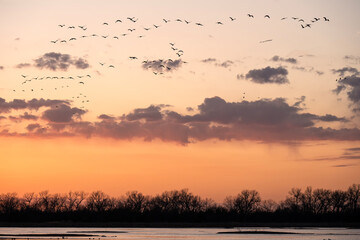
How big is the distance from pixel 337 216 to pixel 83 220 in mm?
73918

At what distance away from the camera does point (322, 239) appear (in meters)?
109

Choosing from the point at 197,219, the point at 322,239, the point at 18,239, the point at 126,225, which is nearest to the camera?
the point at 18,239

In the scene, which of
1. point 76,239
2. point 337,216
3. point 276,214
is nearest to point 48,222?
point 276,214

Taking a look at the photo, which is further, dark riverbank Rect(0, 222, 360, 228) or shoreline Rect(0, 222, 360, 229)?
dark riverbank Rect(0, 222, 360, 228)

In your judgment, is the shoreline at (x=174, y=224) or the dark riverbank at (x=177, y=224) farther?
the dark riverbank at (x=177, y=224)

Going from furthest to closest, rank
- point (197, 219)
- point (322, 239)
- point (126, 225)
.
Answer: point (197, 219), point (126, 225), point (322, 239)

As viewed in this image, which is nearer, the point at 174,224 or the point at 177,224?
the point at 174,224

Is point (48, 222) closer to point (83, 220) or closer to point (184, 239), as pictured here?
point (83, 220)

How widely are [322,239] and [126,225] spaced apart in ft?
288

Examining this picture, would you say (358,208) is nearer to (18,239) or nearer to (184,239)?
(184,239)

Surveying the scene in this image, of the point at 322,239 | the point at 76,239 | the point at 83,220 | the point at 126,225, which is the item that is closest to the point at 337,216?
the point at 126,225

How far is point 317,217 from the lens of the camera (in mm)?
197000

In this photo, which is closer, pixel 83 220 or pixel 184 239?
pixel 184 239

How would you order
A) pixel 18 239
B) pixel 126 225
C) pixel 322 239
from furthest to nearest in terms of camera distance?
pixel 126 225, pixel 322 239, pixel 18 239
